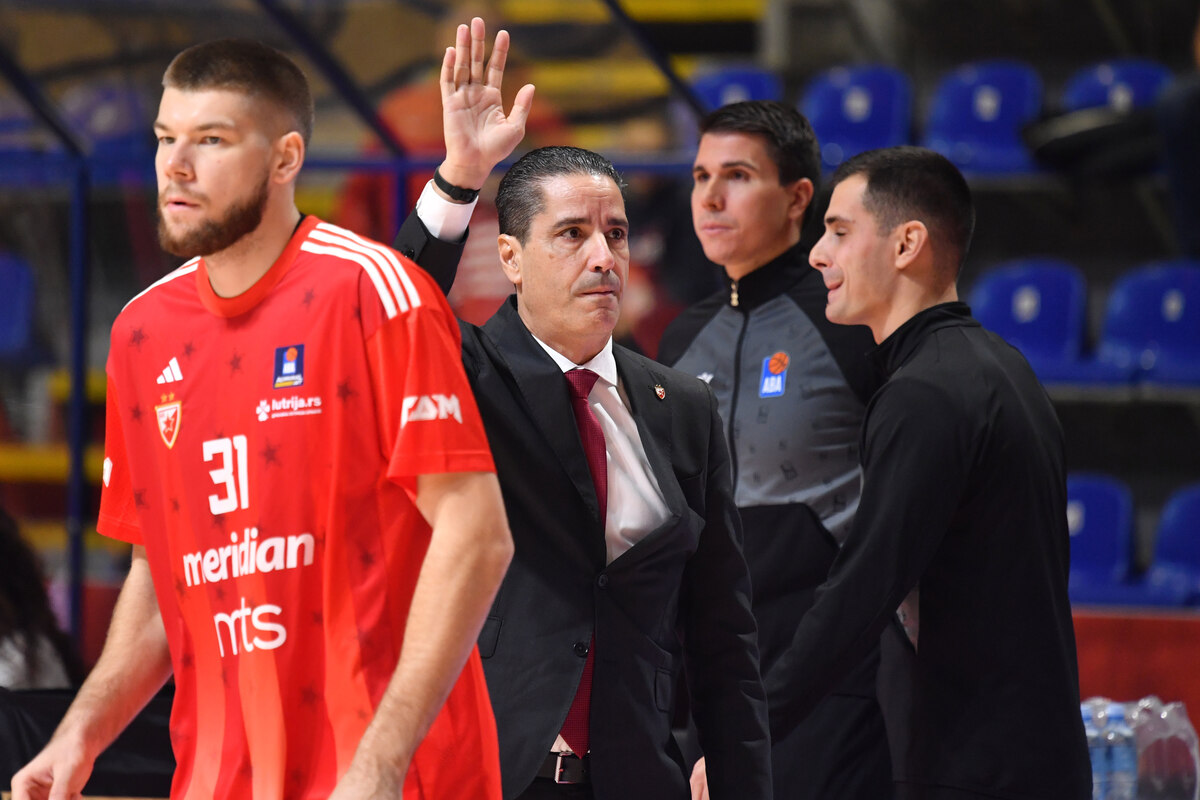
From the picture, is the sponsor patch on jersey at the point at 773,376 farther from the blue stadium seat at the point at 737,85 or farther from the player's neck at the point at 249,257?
the blue stadium seat at the point at 737,85

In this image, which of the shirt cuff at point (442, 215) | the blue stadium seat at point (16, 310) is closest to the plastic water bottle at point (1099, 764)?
the shirt cuff at point (442, 215)

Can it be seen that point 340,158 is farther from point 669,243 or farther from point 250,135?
point 250,135

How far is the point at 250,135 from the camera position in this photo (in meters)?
1.93

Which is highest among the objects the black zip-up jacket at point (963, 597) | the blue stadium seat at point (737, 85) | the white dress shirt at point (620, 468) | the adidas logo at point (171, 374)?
the blue stadium seat at point (737, 85)

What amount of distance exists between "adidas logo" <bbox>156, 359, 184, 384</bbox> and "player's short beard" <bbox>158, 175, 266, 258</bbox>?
0.15m

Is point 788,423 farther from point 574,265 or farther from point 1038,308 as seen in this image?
point 1038,308

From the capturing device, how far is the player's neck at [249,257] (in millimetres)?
1963

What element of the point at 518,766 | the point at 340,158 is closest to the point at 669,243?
the point at 340,158

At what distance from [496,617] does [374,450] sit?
0.57m

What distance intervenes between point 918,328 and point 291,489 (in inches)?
63.4

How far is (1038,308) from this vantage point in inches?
302

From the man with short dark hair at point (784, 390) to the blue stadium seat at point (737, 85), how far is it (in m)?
5.27

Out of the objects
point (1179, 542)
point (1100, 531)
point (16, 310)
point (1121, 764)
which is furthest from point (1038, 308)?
point (16, 310)

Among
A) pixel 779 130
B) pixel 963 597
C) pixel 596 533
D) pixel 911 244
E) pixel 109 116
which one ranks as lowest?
pixel 963 597
